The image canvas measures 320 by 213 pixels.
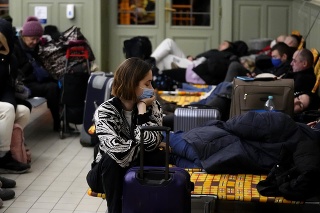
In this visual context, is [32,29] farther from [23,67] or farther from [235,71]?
[235,71]

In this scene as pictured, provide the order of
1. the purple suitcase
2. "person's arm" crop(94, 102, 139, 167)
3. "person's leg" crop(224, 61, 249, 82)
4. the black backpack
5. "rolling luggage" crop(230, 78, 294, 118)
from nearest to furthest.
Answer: the purple suitcase → "person's arm" crop(94, 102, 139, 167) → "rolling luggage" crop(230, 78, 294, 118) → "person's leg" crop(224, 61, 249, 82) → the black backpack

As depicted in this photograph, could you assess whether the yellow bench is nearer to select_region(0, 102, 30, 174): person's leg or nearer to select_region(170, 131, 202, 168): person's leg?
select_region(170, 131, 202, 168): person's leg

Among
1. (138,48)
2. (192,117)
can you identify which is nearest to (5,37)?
(192,117)

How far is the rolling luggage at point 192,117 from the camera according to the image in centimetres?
691

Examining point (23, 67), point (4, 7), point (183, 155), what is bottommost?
point (183, 155)

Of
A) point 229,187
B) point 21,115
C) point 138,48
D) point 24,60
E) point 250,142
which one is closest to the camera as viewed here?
point 229,187

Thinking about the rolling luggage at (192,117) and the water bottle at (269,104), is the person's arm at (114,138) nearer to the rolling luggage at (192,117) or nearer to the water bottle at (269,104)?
the rolling luggage at (192,117)

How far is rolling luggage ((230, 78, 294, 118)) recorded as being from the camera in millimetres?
7039

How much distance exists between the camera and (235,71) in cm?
930

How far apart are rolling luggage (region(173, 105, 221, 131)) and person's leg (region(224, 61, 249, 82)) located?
2269mm

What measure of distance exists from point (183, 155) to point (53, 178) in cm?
187

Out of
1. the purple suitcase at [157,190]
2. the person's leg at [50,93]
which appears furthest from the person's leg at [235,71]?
the purple suitcase at [157,190]

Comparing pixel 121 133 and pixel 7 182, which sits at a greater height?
pixel 121 133

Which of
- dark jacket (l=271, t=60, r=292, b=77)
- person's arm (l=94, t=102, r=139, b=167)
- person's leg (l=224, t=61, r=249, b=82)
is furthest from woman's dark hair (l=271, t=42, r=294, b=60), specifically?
person's arm (l=94, t=102, r=139, b=167)
